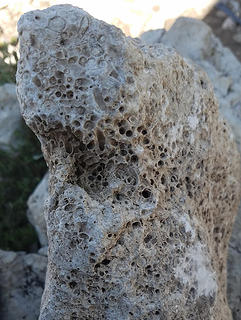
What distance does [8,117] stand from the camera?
3787 mm

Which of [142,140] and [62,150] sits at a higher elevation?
[142,140]

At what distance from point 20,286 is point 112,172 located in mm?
1281

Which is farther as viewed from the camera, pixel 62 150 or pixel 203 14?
pixel 203 14

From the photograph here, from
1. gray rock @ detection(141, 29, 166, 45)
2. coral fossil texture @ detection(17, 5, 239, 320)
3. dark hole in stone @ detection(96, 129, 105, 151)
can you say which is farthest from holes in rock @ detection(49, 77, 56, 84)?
gray rock @ detection(141, 29, 166, 45)

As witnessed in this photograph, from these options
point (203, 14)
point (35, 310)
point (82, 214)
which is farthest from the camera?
point (203, 14)

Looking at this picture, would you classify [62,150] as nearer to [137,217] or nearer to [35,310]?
[137,217]

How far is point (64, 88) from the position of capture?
1.83 metres

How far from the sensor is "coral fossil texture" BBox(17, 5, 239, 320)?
→ 71.9 inches

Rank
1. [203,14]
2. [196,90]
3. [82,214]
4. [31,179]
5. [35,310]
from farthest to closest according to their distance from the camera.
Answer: [203,14], [31,179], [35,310], [196,90], [82,214]

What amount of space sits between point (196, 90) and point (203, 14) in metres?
3.74

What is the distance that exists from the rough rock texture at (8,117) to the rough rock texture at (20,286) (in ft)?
3.54

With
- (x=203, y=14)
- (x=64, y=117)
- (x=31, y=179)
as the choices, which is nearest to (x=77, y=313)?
(x=64, y=117)

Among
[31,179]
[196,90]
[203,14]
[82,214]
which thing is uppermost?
[196,90]

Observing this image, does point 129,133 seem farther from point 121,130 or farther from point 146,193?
point 146,193
